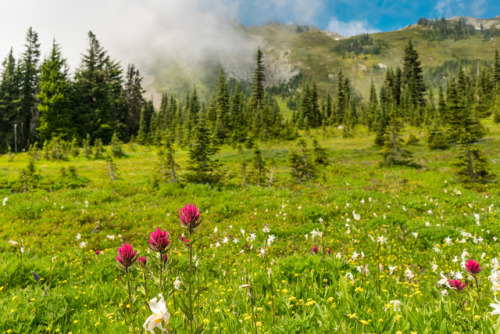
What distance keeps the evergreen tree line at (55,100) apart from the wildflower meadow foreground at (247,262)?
159 feet

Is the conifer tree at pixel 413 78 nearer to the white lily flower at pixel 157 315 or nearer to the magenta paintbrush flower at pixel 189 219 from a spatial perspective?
the magenta paintbrush flower at pixel 189 219

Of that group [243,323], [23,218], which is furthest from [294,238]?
[23,218]

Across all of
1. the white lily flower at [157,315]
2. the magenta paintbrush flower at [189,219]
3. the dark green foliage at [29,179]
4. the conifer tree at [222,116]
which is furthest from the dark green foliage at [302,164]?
the conifer tree at [222,116]

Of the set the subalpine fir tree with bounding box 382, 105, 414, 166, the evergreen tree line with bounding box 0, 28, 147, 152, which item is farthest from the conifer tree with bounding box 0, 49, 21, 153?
the subalpine fir tree with bounding box 382, 105, 414, 166

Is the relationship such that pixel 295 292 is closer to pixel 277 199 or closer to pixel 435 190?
pixel 277 199

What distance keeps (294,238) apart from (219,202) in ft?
15.8

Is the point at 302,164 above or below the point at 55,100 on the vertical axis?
below

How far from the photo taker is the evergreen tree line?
49.9 m

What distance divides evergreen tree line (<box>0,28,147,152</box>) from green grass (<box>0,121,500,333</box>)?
136 feet

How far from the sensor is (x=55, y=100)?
49656 millimetres

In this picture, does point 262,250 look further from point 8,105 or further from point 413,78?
point 413,78

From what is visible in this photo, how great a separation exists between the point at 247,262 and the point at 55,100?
199 ft

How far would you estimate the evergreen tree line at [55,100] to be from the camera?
49.9 metres

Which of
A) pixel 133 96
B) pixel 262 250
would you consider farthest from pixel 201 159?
pixel 133 96
